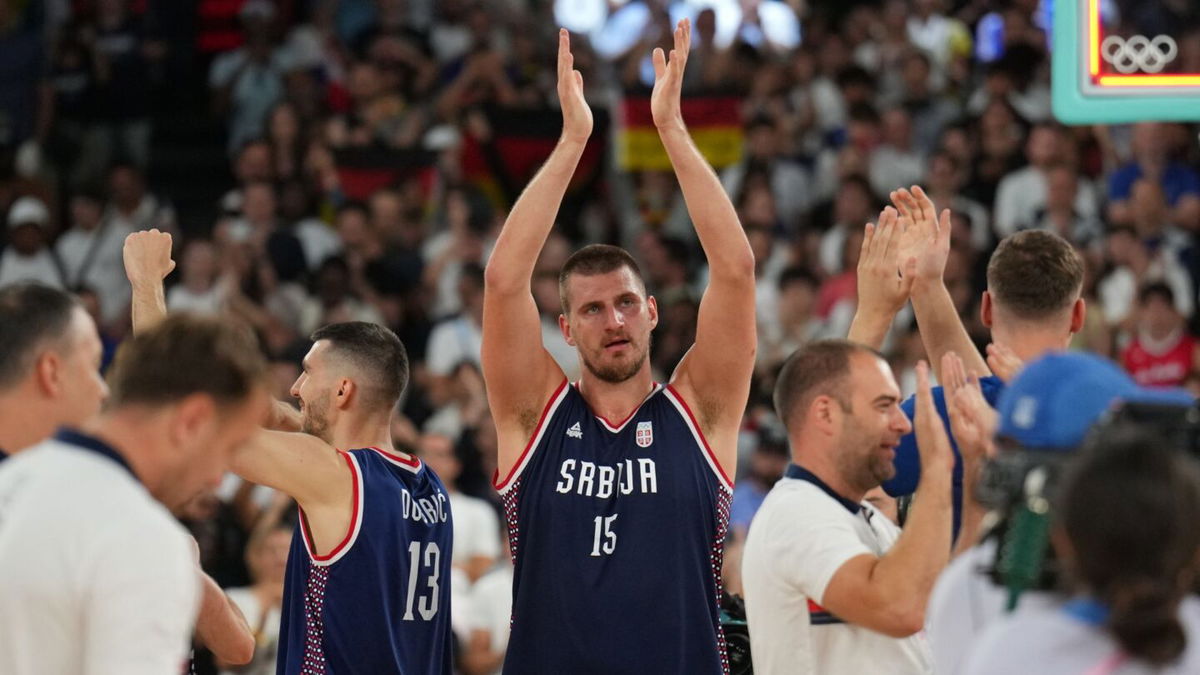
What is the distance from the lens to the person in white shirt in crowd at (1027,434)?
3.85 meters

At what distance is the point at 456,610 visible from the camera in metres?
11.4

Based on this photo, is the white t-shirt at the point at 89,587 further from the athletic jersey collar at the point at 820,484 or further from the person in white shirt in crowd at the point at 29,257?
the person in white shirt in crowd at the point at 29,257

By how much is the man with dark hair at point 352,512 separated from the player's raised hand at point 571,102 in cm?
114

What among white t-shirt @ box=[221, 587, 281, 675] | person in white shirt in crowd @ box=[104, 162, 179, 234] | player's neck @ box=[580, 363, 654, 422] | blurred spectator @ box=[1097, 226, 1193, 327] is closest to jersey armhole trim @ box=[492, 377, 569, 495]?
player's neck @ box=[580, 363, 654, 422]

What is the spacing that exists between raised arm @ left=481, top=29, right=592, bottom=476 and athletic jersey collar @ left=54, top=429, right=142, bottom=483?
2.35m

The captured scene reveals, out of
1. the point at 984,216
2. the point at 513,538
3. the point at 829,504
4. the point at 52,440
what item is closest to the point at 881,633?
the point at 829,504

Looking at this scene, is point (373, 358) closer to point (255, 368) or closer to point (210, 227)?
point (255, 368)

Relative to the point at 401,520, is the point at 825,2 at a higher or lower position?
higher

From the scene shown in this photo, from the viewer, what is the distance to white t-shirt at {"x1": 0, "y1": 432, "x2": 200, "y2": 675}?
3680mm

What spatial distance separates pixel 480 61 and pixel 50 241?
4.67 m

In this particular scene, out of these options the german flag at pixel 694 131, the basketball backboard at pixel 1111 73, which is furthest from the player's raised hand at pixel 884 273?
the german flag at pixel 694 131

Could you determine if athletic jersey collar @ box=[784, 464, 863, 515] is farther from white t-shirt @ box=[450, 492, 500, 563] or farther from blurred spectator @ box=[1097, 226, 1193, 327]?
blurred spectator @ box=[1097, 226, 1193, 327]

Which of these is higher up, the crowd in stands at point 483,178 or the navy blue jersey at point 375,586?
the crowd in stands at point 483,178

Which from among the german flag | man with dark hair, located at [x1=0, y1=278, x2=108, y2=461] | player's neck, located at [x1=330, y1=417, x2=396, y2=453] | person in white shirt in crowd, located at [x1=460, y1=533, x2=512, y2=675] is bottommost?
person in white shirt in crowd, located at [x1=460, y1=533, x2=512, y2=675]
